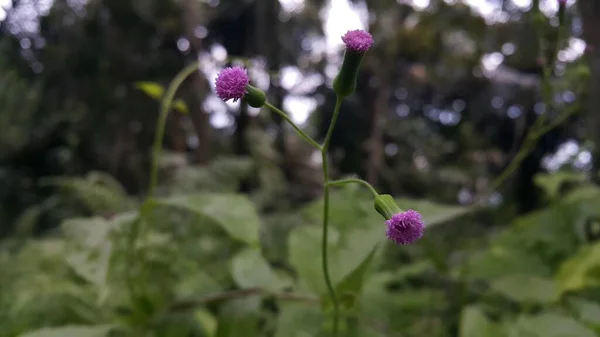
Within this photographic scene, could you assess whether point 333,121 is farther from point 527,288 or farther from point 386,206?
point 527,288

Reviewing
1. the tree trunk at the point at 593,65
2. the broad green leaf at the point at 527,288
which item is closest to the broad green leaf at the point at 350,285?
the broad green leaf at the point at 527,288

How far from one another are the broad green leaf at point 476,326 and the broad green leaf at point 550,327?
18 millimetres

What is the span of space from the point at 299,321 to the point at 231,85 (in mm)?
262

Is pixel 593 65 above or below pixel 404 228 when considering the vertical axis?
above

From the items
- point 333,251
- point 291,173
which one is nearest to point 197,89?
point 291,173

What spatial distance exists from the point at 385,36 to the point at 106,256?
1463 mm

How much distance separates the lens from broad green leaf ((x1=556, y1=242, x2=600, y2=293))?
562 millimetres

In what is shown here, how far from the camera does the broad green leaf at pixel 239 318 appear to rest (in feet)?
1.61

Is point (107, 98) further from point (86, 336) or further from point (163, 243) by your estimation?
point (86, 336)

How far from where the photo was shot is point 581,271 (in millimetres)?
584

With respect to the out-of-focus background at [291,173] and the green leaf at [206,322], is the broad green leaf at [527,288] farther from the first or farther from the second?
the green leaf at [206,322]

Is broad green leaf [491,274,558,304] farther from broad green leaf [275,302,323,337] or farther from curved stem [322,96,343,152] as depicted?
curved stem [322,96,343,152]

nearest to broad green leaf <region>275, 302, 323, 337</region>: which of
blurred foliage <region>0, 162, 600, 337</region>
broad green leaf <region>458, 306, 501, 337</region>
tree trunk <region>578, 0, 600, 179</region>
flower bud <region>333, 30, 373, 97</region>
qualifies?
blurred foliage <region>0, 162, 600, 337</region>

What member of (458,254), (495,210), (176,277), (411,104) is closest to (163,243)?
(176,277)
